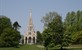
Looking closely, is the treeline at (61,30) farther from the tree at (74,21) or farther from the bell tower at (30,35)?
the bell tower at (30,35)

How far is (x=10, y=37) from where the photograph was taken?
6391 centimetres

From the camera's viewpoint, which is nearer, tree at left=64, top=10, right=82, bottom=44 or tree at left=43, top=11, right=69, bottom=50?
tree at left=43, top=11, right=69, bottom=50

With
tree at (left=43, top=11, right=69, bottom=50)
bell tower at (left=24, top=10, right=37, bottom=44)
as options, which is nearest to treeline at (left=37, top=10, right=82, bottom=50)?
tree at (left=43, top=11, right=69, bottom=50)

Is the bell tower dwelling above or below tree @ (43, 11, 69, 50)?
above

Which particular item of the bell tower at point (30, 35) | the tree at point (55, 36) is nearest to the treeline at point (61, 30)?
the tree at point (55, 36)

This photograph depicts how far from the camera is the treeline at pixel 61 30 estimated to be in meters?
49.0

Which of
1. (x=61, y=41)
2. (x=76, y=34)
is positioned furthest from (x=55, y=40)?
(x=76, y=34)

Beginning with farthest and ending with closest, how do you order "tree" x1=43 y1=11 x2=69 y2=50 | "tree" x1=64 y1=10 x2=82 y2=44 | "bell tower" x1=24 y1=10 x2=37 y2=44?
"bell tower" x1=24 y1=10 x2=37 y2=44, "tree" x1=64 y1=10 x2=82 y2=44, "tree" x1=43 y1=11 x2=69 y2=50

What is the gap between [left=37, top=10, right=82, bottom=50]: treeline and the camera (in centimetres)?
4900

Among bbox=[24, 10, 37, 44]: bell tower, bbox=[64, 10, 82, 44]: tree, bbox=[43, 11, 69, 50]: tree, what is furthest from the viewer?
bbox=[24, 10, 37, 44]: bell tower

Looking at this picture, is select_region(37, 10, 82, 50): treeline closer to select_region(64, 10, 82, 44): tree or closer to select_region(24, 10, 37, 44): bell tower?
select_region(64, 10, 82, 44): tree

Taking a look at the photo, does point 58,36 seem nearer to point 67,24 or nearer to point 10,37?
point 10,37

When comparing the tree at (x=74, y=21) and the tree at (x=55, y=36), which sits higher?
the tree at (x=74, y=21)

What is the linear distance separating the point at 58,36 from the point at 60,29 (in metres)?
1.62
